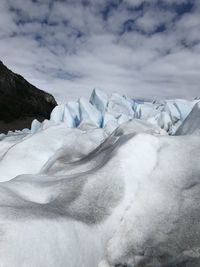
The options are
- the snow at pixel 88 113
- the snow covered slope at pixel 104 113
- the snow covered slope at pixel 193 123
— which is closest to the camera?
the snow covered slope at pixel 193 123

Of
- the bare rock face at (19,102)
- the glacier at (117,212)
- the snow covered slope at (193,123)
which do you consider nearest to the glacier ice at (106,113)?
the snow covered slope at (193,123)

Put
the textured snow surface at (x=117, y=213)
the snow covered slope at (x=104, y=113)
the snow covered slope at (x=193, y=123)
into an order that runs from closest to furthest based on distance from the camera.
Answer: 1. the textured snow surface at (x=117, y=213)
2. the snow covered slope at (x=193, y=123)
3. the snow covered slope at (x=104, y=113)

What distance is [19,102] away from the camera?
71.1 meters

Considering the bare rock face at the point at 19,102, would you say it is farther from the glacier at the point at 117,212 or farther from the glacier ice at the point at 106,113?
the glacier at the point at 117,212

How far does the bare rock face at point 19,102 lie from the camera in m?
Answer: 63.8

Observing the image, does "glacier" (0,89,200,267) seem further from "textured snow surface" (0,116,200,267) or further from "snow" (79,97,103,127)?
"snow" (79,97,103,127)

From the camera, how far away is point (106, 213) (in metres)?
3.45

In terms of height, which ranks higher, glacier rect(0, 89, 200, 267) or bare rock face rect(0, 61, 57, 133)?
glacier rect(0, 89, 200, 267)

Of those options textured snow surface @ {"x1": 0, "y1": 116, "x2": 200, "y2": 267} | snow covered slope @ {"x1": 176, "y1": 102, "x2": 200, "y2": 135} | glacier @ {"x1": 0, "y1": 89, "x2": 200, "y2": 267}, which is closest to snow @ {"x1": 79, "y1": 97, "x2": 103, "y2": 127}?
snow covered slope @ {"x1": 176, "y1": 102, "x2": 200, "y2": 135}

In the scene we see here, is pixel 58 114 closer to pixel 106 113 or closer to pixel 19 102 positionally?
pixel 106 113

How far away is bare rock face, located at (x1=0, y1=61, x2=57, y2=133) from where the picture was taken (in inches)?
2514

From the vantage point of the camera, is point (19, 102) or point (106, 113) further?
point (19, 102)

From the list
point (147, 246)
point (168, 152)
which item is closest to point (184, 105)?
point (168, 152)

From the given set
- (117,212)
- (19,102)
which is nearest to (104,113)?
(117,212)
